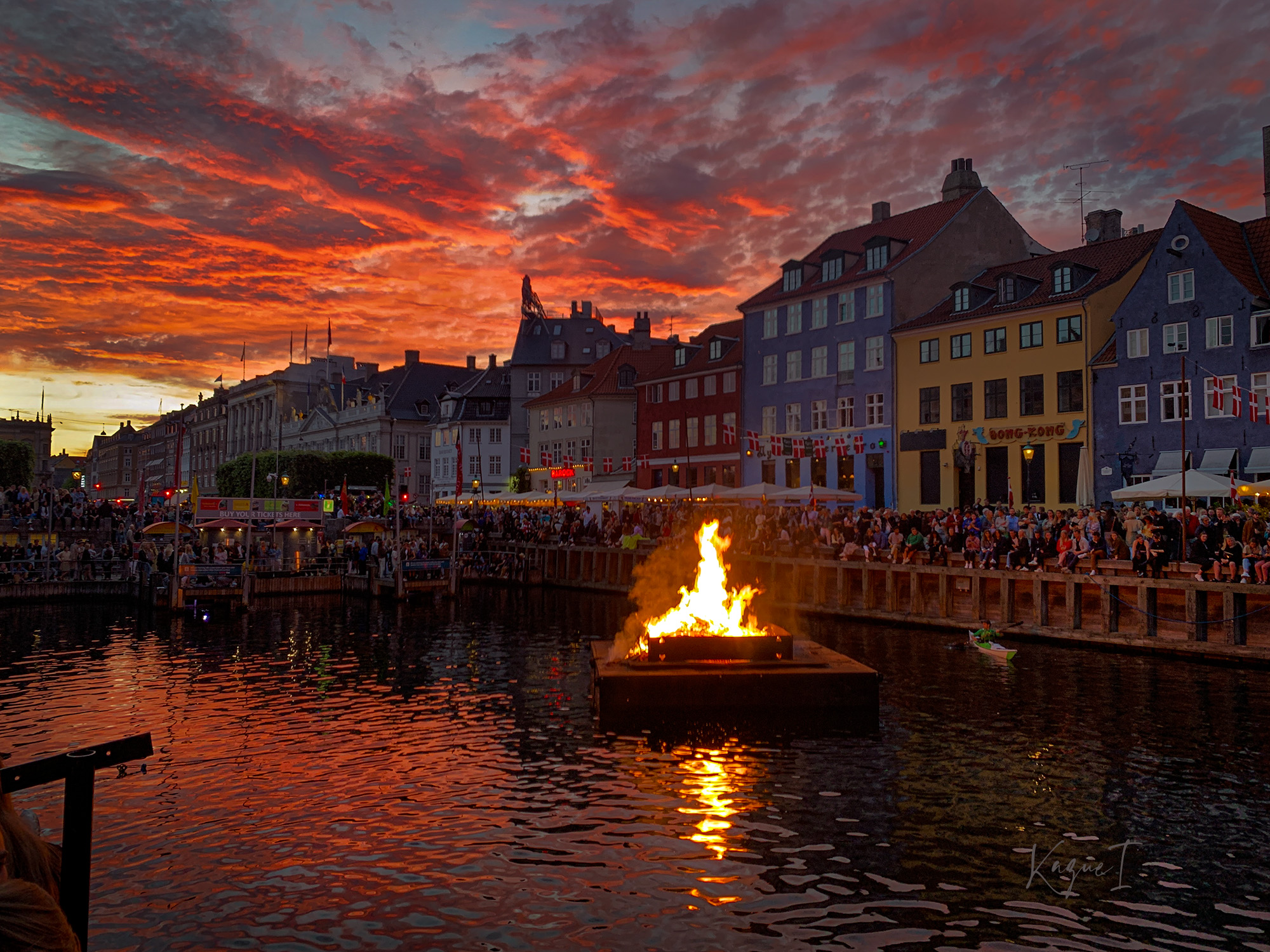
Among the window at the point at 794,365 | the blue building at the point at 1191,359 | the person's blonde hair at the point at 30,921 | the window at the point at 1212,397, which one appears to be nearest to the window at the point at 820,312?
the window at the point at 794,365

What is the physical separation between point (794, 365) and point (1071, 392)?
20.3 m

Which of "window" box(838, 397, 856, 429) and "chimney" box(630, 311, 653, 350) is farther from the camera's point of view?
"chimney" box(630, 311, 653, 350)

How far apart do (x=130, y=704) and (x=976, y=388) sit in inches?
1752

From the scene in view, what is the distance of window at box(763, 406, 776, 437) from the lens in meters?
66.3

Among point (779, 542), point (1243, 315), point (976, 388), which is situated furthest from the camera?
point (976, 388)

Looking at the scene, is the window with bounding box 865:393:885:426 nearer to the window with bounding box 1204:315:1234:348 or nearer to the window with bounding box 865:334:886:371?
the window with bounding box 865:334:886:371

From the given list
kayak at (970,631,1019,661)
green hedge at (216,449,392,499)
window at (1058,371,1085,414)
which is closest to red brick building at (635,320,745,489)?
window at (1058,371,1085,414)

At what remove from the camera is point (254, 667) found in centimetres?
2844

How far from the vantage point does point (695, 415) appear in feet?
239

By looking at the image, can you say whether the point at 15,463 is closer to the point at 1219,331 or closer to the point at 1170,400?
the point at 1170,400

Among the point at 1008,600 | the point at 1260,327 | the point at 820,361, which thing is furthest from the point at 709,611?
the point at 820,361

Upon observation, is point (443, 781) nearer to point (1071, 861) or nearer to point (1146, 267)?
point (1071, 861)

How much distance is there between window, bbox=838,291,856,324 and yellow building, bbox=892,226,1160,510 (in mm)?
4160

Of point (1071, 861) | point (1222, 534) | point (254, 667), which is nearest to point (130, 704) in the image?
point (254, 667)
